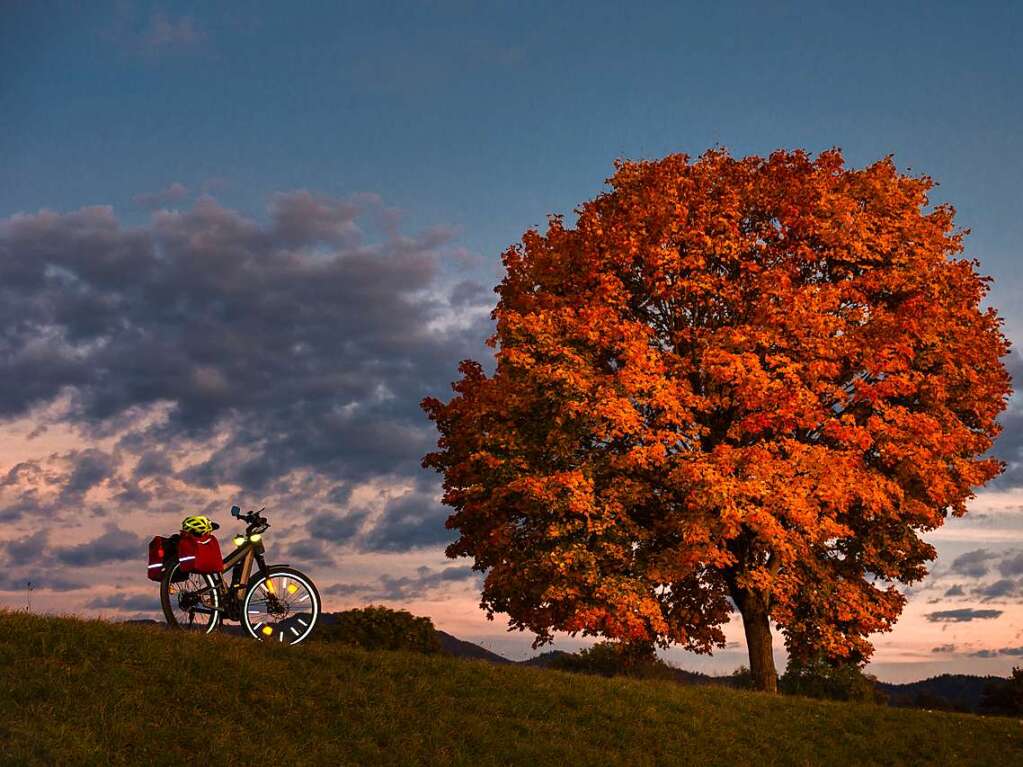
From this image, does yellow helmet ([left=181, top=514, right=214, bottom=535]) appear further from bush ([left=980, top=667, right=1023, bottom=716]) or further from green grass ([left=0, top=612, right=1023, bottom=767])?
bush ([left=980, top=667, right=1023, bottom=716])

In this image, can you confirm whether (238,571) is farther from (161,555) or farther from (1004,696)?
(1004,696)

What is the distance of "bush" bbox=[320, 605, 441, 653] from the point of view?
20.8 m

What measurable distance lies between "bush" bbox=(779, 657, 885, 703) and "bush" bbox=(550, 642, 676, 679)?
5.65m

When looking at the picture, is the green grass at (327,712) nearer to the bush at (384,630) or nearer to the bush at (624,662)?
the bush at (384,630)

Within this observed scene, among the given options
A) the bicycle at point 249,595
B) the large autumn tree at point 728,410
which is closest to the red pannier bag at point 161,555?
the bicycle at point 249,595

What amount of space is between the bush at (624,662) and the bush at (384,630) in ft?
13.2

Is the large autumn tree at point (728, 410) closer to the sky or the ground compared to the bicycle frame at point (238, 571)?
closer to the sky

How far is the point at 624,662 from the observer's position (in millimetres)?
26766

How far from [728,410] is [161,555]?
49.5ft

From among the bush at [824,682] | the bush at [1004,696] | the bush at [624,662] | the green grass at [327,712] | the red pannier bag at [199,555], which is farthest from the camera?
the bush at [1004,696]

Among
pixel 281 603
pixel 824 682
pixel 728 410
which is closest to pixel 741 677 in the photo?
pixel 824 682

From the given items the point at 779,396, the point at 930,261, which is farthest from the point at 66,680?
the point at 930,261

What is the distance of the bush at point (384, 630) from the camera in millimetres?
20797

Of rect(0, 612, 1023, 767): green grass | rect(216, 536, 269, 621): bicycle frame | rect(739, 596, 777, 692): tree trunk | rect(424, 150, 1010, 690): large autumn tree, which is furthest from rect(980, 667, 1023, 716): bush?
rect(216, 536, 269, 621): bicycle frame
